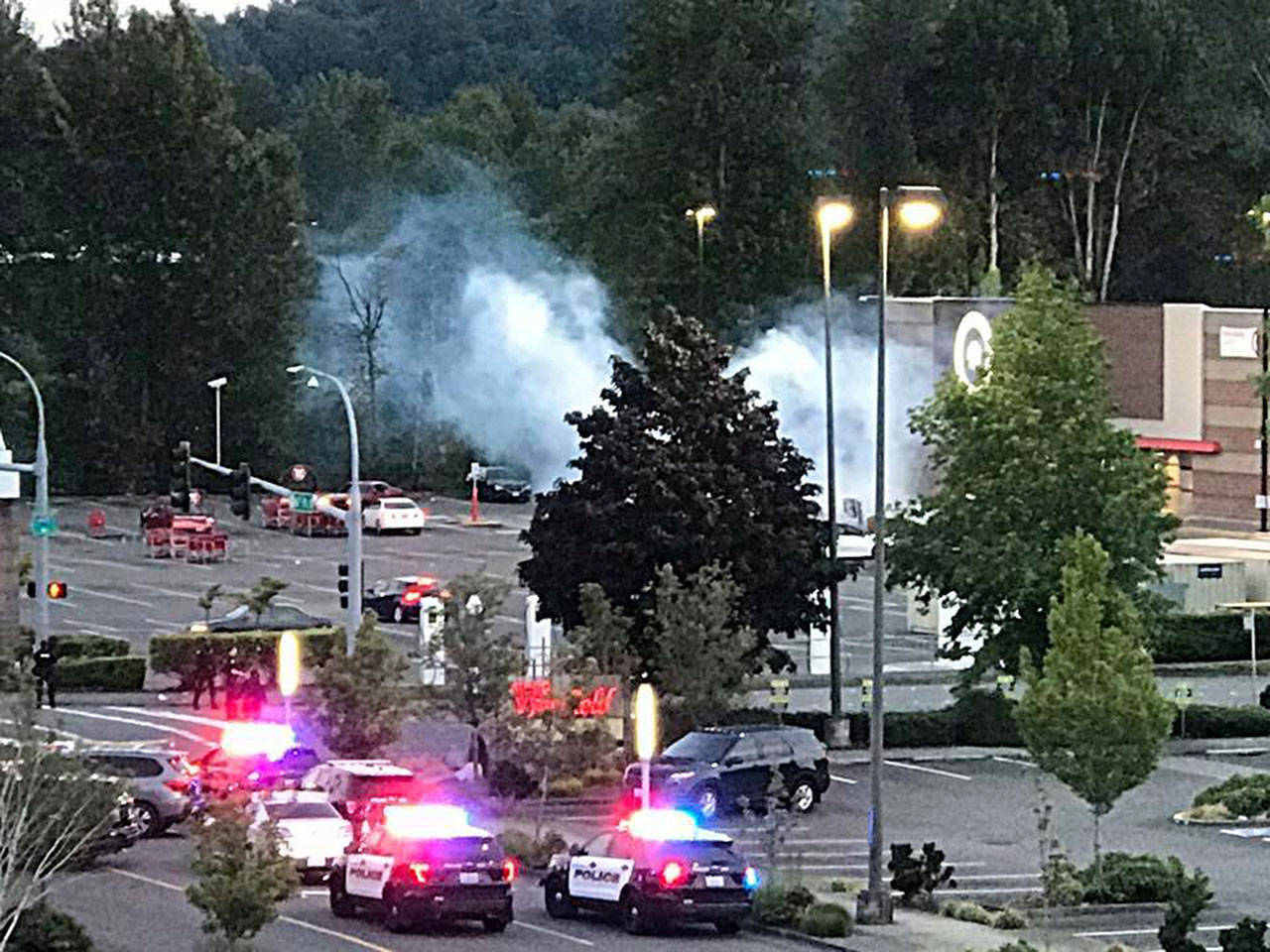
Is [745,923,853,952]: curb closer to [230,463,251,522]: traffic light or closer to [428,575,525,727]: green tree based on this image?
[428,575,525,727]: green tree

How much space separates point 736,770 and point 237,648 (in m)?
20.9

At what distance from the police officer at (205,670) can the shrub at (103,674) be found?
1775mm

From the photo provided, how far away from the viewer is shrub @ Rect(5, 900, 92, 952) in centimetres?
3064

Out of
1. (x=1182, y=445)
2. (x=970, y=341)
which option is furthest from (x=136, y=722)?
(x=1182, y=445)

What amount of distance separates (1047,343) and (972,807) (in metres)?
13.0

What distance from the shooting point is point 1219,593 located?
72000 millimetres

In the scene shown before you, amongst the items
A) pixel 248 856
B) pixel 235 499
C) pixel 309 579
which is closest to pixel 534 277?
pixel 309 579

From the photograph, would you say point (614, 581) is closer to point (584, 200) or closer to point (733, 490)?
point (733, 490)

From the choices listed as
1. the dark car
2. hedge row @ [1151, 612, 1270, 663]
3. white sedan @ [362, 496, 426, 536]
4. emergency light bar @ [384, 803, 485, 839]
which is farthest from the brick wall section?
emergency light bar @ [384, 803, 485, 839]

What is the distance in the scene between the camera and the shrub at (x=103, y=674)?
6431cm

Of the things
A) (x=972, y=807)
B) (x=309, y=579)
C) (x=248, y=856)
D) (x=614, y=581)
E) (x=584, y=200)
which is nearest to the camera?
(x=248, y=856)

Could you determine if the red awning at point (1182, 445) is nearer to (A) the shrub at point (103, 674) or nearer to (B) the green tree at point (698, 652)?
(A) the shrub at point (103, 674)

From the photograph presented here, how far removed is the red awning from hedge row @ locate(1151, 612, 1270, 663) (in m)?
12.8

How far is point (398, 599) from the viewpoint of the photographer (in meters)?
75.6
